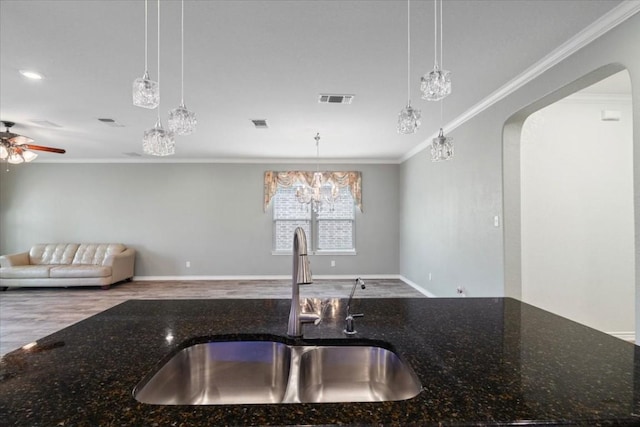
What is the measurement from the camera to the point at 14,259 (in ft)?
20.0

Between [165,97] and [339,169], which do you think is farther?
[339,169]

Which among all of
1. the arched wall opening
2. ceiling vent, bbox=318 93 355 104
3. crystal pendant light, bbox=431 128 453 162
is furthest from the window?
crystal pendant light, bbox=431 128 453 162

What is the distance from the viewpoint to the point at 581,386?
29.6 inches

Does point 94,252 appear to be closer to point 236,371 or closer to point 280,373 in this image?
point 236,371

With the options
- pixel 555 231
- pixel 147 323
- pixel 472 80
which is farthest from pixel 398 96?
pixel 147 323

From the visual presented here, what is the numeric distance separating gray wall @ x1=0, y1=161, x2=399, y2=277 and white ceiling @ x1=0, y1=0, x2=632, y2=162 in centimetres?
249

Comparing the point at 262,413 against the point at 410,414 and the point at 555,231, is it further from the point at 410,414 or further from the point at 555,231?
the point at 555,231

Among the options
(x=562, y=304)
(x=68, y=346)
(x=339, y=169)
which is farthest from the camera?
(x=339, y=169)

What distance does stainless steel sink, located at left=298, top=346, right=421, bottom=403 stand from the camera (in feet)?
3.44

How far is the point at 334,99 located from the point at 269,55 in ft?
3.58

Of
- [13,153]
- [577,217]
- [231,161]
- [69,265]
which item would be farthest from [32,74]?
[577,217]

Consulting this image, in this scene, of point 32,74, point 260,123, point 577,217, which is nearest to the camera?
point 32,74

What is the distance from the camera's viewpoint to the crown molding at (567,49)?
79.7 inches

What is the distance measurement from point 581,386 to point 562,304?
3.32 meters
